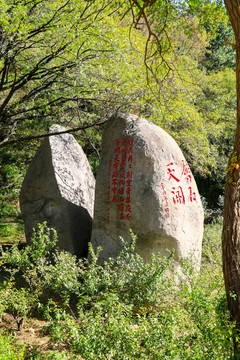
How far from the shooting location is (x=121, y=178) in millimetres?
5863

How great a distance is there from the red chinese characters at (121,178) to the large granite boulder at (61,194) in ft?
3.94

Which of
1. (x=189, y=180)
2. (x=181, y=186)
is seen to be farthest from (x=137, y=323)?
(x=189, y=180)

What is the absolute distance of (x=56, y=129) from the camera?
7.61 meters

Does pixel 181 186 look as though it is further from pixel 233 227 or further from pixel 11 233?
pixel 11 233

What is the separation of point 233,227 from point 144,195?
7.78ft

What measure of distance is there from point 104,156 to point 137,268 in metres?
2.33

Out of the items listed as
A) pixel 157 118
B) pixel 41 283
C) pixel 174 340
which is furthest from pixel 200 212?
pixel 174 340

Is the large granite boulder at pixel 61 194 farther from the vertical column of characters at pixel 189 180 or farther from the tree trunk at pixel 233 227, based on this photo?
the tree trunk at pixel 233 227

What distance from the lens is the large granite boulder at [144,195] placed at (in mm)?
5559

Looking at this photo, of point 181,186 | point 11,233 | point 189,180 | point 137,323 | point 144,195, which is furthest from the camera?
point 11,233

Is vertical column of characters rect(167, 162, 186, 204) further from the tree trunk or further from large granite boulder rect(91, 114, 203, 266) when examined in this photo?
the tree trunk

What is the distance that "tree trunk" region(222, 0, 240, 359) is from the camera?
10.8 feet

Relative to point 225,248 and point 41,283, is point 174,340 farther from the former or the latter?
point 41,283

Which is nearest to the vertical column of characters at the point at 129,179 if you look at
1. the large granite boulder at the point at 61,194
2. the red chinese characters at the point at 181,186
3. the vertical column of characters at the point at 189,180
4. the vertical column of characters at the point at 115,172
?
the vertical column of characters at the point at 115,172
